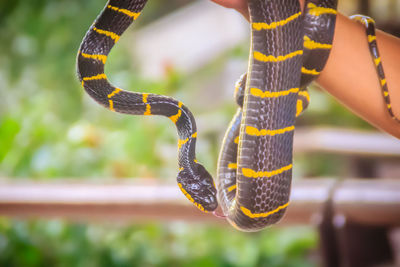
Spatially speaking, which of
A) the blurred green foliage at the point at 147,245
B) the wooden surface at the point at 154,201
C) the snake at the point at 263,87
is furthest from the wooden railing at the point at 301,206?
the snake at the point at 263,87

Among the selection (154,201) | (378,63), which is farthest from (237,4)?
(154,201)

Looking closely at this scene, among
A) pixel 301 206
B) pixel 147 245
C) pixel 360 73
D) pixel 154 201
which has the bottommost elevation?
pixel 147 245

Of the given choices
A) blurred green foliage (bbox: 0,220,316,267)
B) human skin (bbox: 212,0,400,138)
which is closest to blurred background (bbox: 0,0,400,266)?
blurred green foliage (bbox: 0,220,316,267)

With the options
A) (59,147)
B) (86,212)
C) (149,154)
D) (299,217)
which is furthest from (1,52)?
(299,217)

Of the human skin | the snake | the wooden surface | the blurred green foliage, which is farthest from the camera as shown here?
the blurred green foliage

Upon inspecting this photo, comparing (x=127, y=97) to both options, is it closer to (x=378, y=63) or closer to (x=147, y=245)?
(x=378, y=63)

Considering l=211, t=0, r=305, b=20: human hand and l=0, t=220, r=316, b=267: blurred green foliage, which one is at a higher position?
l=211, t=0, r=305, b=20: human hand

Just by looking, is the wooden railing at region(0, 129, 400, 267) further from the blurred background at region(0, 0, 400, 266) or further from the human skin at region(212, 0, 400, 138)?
the human skin at region(212, 0, 400, 138)
